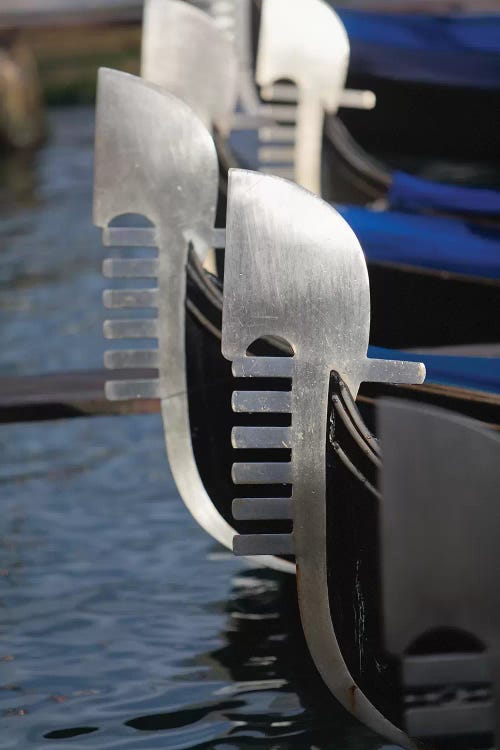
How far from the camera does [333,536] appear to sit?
1.84 m

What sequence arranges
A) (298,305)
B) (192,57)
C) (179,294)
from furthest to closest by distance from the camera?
1. (192,57)
2. (179,294)
3. (298,305)

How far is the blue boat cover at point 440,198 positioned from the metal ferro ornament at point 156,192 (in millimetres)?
835

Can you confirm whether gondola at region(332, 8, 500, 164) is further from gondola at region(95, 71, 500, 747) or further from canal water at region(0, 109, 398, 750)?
gondola at region(95, 71, 500, 747)

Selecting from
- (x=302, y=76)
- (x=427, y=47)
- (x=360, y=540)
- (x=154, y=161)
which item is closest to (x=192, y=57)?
(x=302, y=76)

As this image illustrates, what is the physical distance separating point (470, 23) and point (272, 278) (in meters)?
2.34

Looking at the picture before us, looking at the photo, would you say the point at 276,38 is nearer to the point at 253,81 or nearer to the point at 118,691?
the point at 253,81

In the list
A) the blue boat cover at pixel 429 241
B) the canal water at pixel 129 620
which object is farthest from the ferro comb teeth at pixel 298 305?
the blue boat cover at pixel 429 241

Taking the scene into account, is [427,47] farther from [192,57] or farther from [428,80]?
[192,57]

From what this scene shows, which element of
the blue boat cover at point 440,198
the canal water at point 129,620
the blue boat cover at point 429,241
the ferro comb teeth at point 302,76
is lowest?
the canal water at point 129,620

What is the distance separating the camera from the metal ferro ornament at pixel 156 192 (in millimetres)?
2330

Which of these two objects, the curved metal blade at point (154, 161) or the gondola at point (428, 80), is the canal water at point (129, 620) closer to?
the curved metal blade at point (154, 161)

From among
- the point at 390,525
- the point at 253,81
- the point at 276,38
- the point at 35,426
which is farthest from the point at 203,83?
the point at 390,525

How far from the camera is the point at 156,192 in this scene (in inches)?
92.7

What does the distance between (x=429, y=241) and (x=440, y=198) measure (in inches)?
7.6
